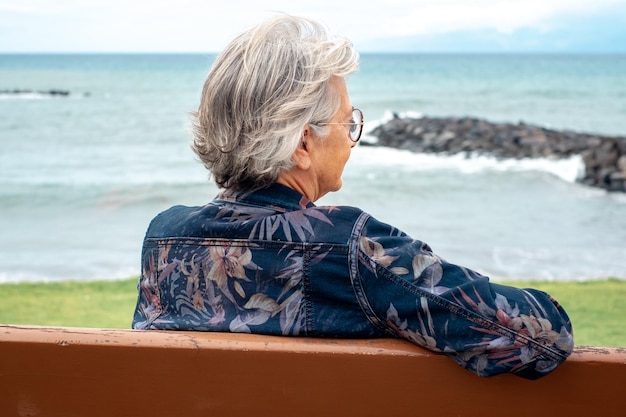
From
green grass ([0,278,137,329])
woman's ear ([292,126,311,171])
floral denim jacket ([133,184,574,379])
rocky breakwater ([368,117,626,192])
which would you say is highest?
woman's ear ([292,126,311,171])

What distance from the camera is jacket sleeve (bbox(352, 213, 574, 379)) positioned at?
1314mm

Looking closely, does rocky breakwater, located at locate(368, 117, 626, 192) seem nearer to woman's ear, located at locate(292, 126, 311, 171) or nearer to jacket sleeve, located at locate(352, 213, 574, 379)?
woman's ear, located at locate(292, 126, 311, 171)

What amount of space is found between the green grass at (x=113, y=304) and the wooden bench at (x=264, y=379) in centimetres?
414

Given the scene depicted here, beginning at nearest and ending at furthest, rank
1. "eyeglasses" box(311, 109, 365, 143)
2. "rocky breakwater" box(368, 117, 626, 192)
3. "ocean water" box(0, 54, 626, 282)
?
"eyeglasses" box(311, 109, 365, 143), "ocean water" box(0, 54, 626, 282), "rocky breakwater" box(368, 117, 626, 192)

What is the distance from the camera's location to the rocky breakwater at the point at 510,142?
17.4 m

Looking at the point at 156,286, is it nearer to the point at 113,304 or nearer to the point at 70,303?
the point at 113,304

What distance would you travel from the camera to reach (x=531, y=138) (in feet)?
78.0

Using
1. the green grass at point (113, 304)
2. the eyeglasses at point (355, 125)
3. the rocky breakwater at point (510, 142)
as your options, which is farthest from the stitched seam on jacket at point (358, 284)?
the rocky breakwater at point (510, 142)

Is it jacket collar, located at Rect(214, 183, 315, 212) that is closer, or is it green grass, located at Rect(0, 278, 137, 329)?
jacket collar, located at Rect(214, 183, 315, 212)

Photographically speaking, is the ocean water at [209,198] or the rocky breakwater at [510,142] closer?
the ocean water at [209,198]

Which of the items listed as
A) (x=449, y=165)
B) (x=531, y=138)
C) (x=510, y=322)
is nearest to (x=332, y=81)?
(x=510, y=322)

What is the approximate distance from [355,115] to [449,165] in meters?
18.7

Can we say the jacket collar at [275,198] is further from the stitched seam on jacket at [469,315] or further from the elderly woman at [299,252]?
the stitched seam on jacket at [469,315]

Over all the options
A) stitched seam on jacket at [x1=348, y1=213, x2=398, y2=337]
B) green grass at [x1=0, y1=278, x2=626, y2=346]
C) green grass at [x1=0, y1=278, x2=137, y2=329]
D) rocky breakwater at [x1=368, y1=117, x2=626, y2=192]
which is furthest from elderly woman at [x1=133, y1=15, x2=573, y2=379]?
rocky breakwater at [x1=368, y1=117, x2=626, y2=192]
